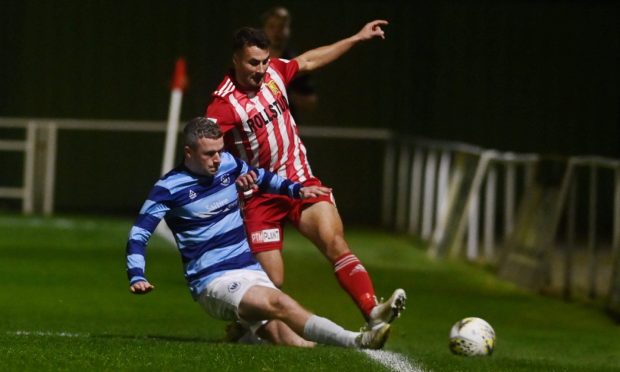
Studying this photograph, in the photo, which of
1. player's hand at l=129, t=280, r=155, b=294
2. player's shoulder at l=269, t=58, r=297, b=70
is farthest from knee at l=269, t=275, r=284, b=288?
player's hand at l=129, t=280, r=155, b=294

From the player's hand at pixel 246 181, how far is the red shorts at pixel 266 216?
0.73 meters

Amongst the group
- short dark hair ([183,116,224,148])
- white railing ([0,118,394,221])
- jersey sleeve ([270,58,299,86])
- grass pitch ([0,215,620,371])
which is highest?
jersey sleeve ([270,58,299,86])

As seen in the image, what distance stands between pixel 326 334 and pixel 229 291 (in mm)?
652

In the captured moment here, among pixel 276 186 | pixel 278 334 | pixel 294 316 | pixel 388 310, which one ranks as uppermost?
pixel 276 186

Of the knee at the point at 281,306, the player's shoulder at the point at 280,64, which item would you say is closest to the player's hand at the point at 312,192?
the knee at the point at 281,306

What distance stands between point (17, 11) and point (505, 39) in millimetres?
7691

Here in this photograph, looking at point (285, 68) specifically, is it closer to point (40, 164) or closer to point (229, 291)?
point (229, 291)

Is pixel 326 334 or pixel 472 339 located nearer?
pixel 326 334

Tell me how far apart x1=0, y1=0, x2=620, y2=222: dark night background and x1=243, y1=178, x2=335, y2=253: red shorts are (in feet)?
43.7

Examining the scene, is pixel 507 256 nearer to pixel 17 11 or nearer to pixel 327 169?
pixel 327 169

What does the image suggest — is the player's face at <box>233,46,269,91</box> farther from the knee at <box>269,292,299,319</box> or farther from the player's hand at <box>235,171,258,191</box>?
the knee at <box>269,292,299,319</box>

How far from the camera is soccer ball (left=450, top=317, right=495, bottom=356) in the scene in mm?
10180

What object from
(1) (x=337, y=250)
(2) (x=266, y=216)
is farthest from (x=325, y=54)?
(1) (x=337, y=250)

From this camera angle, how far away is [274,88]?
412 inches
